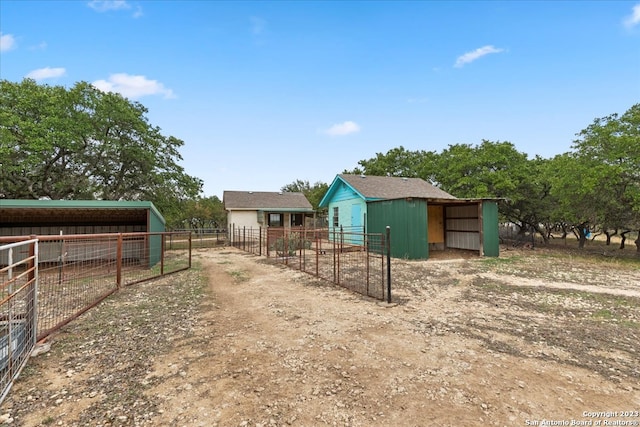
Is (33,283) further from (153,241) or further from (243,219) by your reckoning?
(243,219)

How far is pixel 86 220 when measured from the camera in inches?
491

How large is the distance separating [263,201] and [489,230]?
17029 mm

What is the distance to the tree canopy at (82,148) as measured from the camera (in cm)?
1341

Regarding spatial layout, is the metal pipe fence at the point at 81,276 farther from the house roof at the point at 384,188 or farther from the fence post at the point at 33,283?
the house roof at the point at 384,188

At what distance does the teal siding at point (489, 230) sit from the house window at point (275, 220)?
15522 mm

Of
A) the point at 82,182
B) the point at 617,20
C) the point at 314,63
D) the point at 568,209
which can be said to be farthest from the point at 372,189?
the point at 82,182

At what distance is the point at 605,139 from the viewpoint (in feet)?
40.4

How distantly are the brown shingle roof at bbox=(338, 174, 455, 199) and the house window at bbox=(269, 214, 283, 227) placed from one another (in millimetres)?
8514

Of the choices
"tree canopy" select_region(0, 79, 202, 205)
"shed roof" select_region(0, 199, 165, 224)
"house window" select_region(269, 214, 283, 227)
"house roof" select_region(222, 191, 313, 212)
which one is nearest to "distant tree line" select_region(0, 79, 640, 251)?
"tree canopy" select_region(0, 79, 202, 205)

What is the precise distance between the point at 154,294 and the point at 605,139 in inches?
726

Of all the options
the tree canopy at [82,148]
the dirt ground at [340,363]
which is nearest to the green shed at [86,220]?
the tree canopy at [82,148]

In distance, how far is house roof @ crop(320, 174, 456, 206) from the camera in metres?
15.6

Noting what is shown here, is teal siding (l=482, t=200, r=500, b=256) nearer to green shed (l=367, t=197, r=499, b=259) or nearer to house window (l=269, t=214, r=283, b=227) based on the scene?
green shed (l=367, t=197, r=499, b=259)

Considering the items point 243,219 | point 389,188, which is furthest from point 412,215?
point 243,219
